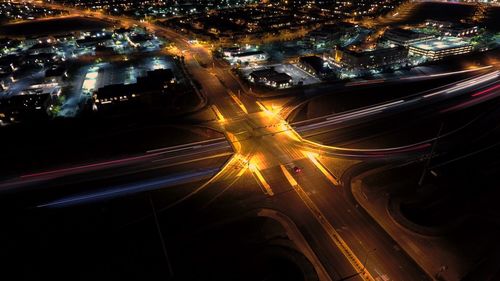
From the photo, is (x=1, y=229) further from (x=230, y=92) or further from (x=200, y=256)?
(x=230, y=92)

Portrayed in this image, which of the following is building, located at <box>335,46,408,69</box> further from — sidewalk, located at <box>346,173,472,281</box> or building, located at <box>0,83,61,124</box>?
building, located at <box>0,83,61,124</box>

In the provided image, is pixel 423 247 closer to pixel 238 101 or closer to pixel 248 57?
pixel 238 101

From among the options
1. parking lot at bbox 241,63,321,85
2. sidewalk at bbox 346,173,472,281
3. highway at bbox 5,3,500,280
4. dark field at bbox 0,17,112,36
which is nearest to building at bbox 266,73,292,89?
parking lot at bbox 241,63,321,85

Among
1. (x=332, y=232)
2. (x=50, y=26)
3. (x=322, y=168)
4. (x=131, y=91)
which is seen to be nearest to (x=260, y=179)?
(x=322, y=168)

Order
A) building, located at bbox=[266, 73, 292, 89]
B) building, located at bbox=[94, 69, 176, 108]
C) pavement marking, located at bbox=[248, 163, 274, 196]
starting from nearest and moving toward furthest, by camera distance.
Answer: pavement marking, located at bbox=[248, 163, 274, 196]
building, located at bbox=[94, 69, 176, 108]
building, located at bbox=[266, 73, 292, 89]

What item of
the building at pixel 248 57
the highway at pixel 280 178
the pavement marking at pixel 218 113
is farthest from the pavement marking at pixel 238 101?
the building at pixel 248 57

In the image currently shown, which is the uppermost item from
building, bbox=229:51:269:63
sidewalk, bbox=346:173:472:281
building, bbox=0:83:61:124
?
building, bbox=229:51:269:63

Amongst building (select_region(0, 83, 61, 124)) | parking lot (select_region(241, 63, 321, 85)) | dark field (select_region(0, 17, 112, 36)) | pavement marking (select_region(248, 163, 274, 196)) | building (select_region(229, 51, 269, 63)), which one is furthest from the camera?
dark field (select_region(0, 17, 112, 36))
